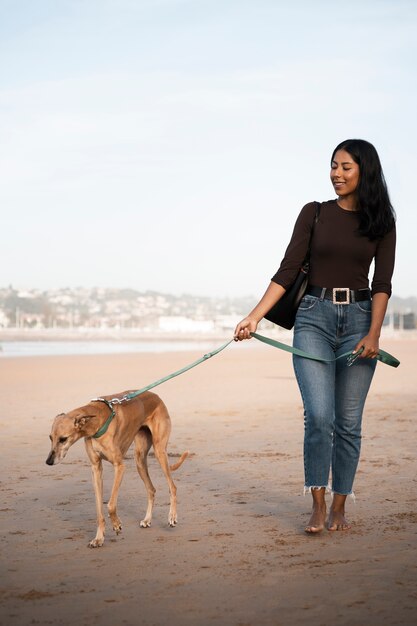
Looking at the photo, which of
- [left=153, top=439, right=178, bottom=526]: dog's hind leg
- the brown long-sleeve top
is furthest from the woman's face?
[left=153, top=439, right=178, bottom=526]: dog's hind leg

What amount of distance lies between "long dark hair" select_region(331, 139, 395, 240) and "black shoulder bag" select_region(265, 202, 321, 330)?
30 cm

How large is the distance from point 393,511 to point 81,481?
116 inches

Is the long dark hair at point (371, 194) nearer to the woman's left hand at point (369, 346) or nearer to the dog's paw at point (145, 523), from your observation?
the woman's left hand at point (369, 346)

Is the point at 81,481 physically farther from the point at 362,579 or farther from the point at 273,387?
the point at 273,387

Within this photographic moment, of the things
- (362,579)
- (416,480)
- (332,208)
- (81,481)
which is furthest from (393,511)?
(81,481)

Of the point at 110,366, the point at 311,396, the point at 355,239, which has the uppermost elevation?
the point at 355,239

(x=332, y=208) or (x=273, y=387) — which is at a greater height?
(x=332, y=208)

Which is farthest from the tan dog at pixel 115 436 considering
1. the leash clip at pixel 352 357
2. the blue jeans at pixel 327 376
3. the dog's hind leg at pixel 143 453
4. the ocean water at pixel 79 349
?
the ocean water at pixel 79 349

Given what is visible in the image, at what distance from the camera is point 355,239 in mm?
5145

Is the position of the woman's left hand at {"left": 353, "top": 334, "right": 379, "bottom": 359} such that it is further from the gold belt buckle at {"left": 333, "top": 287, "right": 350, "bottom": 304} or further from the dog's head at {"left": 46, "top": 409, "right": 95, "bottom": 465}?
the dog's head at {"left": 46, "top": 409, "right": 95, "bottom": 465}

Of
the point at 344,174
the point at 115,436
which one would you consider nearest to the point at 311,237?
the point at 344,174

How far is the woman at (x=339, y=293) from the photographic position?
513cm

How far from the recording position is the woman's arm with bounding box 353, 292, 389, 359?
503 cm

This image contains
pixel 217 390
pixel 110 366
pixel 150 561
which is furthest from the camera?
pixel 110 366
